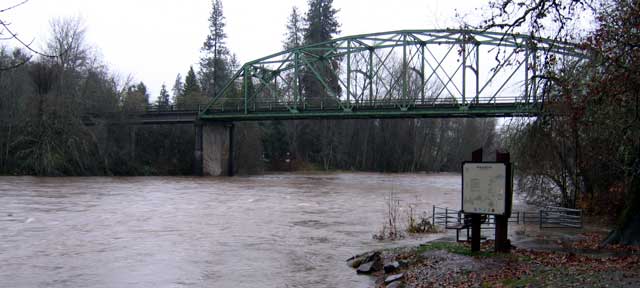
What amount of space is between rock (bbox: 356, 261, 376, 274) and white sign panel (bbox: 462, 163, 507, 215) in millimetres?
2906

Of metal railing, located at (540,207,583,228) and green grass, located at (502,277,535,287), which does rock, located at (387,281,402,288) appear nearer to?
green grass, located at (502,277,535,287)

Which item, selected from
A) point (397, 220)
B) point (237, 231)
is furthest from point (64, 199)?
point (397, 220)

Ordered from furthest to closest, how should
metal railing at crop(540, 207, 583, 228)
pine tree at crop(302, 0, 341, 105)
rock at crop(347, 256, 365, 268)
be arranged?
pine tree at crop(302, 0, 341, 105) → metal railing at crop(540, 207, 583, 228) → rock at crop(347, 256, 365, 268)

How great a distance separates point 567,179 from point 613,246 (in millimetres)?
Answer: 16634

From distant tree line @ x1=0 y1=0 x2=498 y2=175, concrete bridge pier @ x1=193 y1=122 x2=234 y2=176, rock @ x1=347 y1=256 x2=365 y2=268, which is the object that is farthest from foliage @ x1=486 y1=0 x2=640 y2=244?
concrete bridge pier @ x1=193 y1=122 x2=234 y2=176

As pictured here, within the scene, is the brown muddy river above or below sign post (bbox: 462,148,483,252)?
below

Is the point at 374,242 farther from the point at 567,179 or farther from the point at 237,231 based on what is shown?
the point at 567,179

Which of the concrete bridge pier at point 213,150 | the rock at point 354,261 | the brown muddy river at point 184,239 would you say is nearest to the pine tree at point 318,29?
the concrete bridge pier at point 213,150

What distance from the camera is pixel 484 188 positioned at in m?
14.4

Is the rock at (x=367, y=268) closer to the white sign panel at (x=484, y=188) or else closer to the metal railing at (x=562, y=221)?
the white sign panel at (x=484, y=188)

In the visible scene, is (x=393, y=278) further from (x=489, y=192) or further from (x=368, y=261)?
(x=489, y=192)

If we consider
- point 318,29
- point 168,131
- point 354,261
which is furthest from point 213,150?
point 354,261

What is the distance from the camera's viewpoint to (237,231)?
25.4 metres

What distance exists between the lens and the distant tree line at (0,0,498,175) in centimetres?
6425
